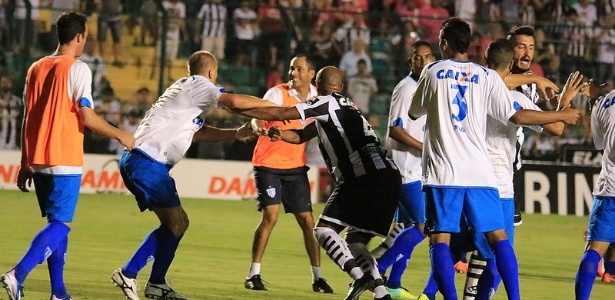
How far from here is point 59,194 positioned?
888 cm

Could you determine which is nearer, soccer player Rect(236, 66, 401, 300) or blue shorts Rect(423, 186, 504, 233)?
blue shorts Rect(423, 186, 504, 233)

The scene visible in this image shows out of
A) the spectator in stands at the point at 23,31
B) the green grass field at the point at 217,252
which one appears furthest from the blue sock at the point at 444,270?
the spectator in stands at the point at 23,31

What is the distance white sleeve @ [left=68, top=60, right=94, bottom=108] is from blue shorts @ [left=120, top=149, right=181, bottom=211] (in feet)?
3.09

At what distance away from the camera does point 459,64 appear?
8.70m

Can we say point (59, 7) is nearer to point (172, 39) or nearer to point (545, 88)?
point (172, 39)

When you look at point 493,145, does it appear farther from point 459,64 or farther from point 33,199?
point 33,199

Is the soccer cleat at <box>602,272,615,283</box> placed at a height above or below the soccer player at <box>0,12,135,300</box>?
below

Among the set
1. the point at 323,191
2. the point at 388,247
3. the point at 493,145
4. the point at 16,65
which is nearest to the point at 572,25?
the point at 323,191

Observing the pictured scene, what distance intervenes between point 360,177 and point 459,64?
1.39 metres

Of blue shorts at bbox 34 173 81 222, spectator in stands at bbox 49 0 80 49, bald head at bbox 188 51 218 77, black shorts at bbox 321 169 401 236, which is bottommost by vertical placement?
black shorts at bbox 321 169 401 236

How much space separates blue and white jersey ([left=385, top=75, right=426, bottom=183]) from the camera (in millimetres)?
10773

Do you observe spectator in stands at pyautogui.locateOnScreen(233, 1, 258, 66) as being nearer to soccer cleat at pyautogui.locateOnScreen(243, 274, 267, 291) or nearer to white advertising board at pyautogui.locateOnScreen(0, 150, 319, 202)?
white advertising board at pyautogui.locateOnScreen(0, 150, 319, 202)

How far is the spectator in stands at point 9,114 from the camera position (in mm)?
21188

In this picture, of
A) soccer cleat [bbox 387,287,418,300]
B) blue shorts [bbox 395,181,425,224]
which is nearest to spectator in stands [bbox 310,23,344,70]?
blue shorts [bbox 395,181,425,224]
